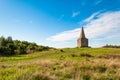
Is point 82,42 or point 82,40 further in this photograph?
point 82,42

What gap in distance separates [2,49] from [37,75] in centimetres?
4356

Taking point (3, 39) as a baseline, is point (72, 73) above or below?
below

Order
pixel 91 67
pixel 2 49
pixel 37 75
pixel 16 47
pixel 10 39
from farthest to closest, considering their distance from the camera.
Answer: pixel 10 39 < pixel 16 47 < pixel 2 49 < pixel 91 67 < pixel 37 75

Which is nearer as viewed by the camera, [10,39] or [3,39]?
[3,39]

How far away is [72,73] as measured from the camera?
392 inches

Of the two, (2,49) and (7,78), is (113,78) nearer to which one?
(7,78)

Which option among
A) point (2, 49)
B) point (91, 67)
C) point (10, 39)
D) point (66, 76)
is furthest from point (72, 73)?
point (10, 39)

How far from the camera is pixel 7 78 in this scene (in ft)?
28.0

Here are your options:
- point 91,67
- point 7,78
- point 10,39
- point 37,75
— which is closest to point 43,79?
point 37,75

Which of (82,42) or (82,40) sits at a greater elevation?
(82,40)

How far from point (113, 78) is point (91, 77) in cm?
109

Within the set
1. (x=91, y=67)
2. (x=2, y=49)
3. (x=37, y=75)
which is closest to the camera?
(x=37, y=75)

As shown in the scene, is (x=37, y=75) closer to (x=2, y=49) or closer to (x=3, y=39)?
(x=2, y=49)

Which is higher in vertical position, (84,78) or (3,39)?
(3,39)
